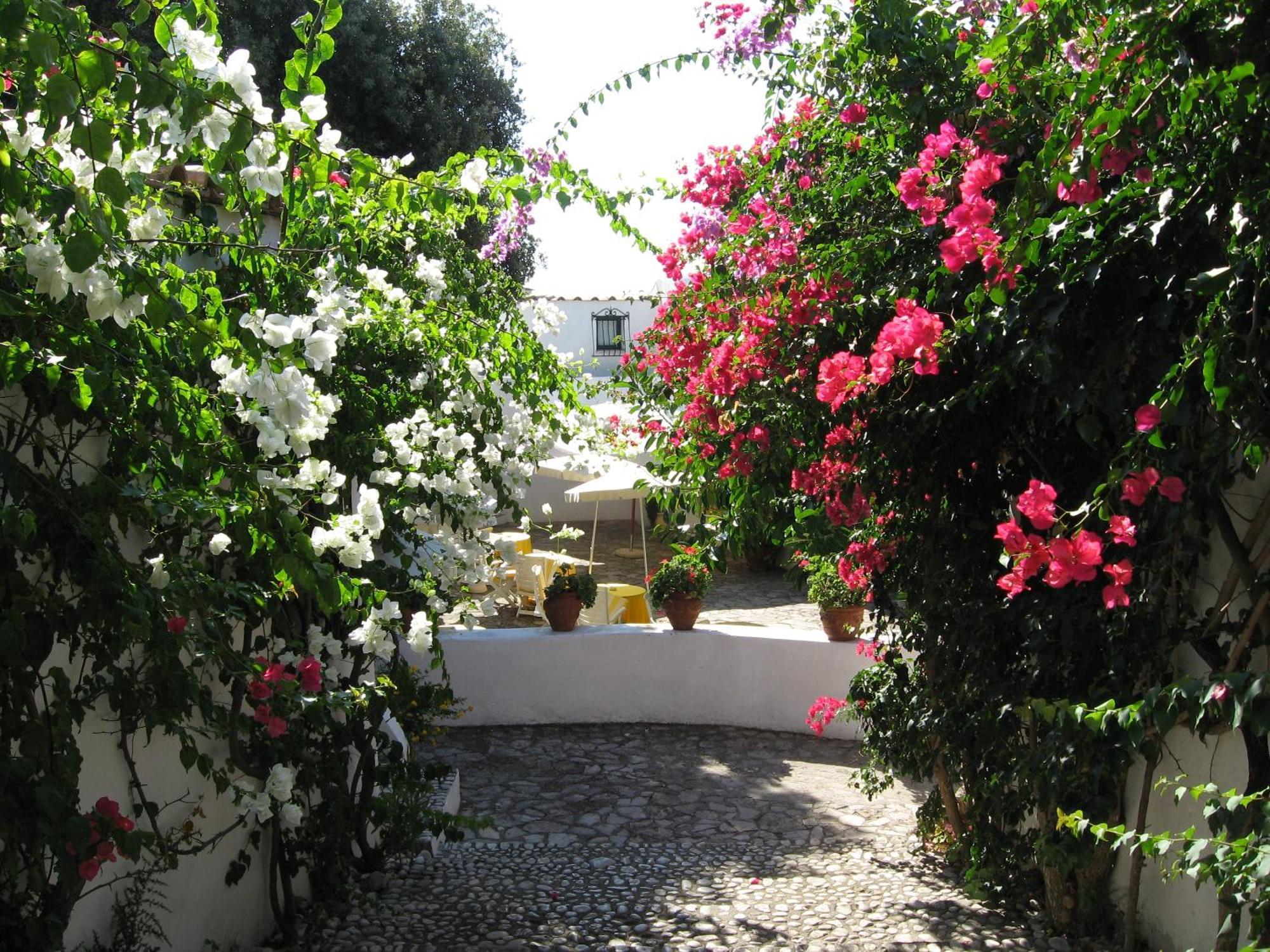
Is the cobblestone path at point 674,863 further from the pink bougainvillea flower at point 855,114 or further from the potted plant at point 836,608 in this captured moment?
the pink bougainvillea flower at point 855,114

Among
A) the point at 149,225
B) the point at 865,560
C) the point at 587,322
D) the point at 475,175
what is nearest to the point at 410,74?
the point at 587,322

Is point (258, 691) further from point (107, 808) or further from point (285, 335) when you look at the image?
point (285, 335)

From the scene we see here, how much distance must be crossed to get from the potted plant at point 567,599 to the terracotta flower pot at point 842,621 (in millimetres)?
1592

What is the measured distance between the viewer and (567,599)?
25.7 ft

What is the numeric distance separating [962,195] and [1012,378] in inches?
20.8

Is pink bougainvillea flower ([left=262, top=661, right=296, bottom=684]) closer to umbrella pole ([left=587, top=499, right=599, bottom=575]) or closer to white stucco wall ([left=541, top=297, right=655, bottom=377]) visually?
umbrella pole ([left=587, top=499, right=599, bottom=575])

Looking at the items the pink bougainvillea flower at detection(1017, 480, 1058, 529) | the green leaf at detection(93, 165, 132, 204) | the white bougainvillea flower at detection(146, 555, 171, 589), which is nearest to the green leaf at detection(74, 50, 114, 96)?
the green leaf at detection(93, 165, 132, 204)

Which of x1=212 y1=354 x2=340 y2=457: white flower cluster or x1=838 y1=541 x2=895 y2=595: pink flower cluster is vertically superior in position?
x1=212 y1=354 x2=340 y2=457: white flower cluster

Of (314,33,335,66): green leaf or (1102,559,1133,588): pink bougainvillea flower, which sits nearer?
(314,33,335,66): green leaf

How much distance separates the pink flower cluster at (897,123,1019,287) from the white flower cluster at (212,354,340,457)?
164 cm

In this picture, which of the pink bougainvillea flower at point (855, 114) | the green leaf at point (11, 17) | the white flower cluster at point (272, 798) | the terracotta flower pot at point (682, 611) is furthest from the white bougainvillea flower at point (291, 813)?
the terracotta flower pot at point (682, 611)

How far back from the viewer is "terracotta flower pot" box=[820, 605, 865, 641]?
24.4 feet

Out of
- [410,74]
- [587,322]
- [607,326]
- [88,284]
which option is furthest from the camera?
[607,326]

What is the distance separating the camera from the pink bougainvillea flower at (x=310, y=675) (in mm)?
3473
